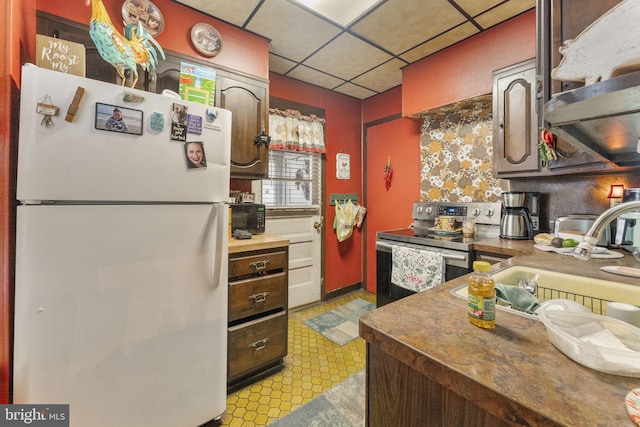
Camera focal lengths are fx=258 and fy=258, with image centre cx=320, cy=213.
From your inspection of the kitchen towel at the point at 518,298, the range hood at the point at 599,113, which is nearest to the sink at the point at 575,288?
the kitchen towel at the point at 518,298

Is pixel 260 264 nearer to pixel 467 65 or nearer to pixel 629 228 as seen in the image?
pixel 629 228

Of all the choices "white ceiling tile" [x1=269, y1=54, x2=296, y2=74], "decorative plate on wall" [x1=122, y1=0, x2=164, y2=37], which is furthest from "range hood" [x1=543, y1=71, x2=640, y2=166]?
"white ceiling tile" [x1=269, y1=54, x2=296, y2=74]

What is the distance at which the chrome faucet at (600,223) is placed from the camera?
69 cm

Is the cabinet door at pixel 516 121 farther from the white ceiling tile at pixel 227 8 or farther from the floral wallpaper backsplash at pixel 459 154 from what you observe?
the white ceiling tile at pixel 227 8

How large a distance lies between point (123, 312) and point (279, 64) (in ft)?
8.01

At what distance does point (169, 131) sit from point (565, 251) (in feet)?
6.91

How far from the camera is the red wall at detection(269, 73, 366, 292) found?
3100mm

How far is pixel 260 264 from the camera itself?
5.65 ft

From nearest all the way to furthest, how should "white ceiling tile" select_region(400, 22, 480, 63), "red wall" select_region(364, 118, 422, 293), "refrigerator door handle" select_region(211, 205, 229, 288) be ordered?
"refrigerator door handle" select_region(211, 205, 229, 288) < "white ceiling tile" select_region(400, 22, 480, 63) < "red wall" select_region(364, 118, 422, 293)

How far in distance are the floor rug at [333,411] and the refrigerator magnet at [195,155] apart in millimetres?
1436

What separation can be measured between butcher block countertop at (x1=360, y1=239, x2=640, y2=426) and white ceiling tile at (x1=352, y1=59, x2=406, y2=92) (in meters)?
2.53

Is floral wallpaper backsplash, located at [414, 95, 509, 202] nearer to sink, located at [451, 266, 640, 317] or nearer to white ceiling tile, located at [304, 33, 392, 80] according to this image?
white ceiling tile, located at [304, 33, 392, 80]

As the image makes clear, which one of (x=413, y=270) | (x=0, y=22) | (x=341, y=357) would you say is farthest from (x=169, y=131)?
(x=341, y=357)

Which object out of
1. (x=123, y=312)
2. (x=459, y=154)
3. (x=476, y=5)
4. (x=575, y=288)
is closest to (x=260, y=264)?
(x=123, y=312)
